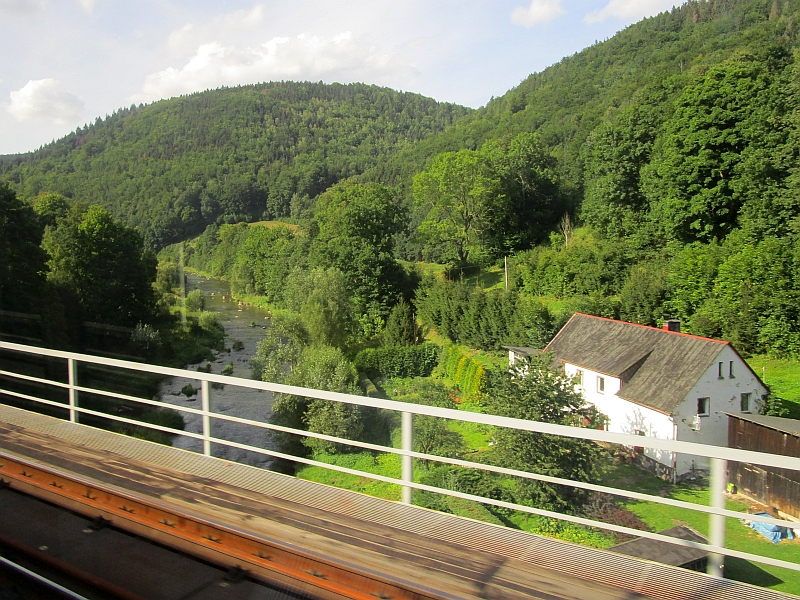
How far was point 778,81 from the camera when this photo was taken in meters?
27.1

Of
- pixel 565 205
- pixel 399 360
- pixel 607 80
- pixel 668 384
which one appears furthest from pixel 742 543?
pixel 607 80

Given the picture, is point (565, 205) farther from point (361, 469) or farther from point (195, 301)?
point (361, 469)

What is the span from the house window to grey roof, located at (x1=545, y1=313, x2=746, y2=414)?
1.16 m

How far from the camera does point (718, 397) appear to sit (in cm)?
1588

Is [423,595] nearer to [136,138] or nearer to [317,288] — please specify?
[317,288]

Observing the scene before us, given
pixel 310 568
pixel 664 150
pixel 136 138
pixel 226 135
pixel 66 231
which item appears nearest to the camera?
pixel 310 568

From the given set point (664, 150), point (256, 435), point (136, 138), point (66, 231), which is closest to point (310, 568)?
point (256, 435)

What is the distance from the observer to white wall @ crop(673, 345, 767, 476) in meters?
14.5

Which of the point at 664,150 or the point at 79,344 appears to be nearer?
the point at 79,344

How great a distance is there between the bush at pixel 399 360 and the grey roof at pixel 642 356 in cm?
817

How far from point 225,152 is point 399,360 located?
48.9 m

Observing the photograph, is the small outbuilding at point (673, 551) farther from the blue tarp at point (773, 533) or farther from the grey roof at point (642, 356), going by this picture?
the grey roof at point (642, 356)

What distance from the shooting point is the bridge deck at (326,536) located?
94.7 inches

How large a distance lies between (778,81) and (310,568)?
31785 millimetres
